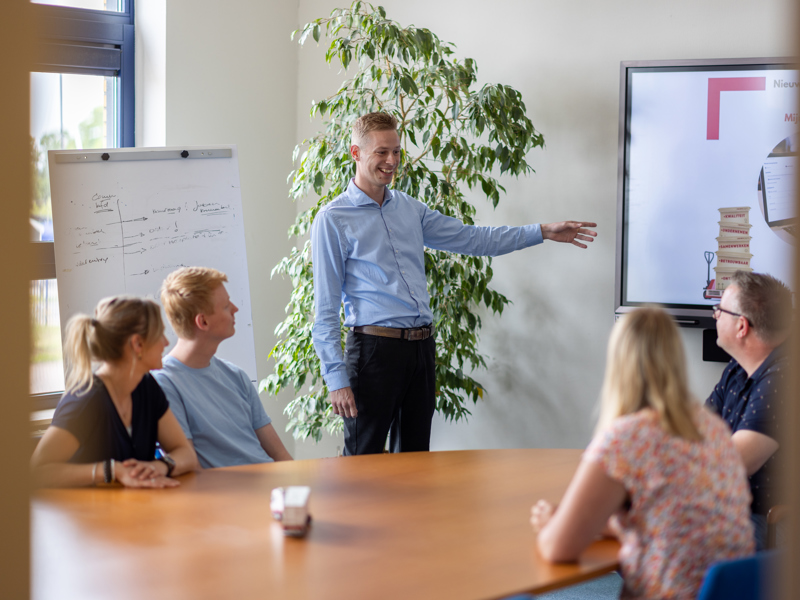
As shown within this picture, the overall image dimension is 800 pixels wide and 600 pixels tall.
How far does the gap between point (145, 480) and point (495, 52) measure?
2.98m

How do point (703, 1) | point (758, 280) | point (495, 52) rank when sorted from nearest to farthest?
point (758, 280) → point (703, 1) → point (495, 52)

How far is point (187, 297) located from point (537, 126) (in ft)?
7.60

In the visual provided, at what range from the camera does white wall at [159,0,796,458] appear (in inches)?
151

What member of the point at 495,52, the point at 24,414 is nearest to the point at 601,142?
the point at 495,52

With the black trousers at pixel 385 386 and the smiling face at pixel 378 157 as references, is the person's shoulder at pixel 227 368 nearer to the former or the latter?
the black trousers at pixel 385 386

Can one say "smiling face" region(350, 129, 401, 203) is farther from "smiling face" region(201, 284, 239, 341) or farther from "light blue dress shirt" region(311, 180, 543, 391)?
"smiling face" region(201, 284, 239, 341)

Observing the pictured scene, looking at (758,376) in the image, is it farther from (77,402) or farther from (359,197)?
(77,402)

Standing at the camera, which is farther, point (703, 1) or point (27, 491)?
point (703, 1)

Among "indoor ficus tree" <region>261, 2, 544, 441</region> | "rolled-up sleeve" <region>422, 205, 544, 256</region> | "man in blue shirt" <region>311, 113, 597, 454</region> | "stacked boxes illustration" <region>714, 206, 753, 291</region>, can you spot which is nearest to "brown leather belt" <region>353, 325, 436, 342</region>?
"man in blue shirt" <region>311, 113, 597, 454</region>

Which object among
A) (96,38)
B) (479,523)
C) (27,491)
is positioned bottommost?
(479,523)

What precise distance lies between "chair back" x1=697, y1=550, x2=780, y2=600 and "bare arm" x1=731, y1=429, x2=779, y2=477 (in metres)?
0.72

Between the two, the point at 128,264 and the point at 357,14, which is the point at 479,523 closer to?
the point at 128,264

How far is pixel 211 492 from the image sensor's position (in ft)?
6.61

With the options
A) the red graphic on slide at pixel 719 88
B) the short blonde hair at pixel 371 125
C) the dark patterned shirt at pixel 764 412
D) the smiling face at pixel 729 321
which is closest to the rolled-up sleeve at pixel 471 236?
the short blonde hair at pixel 371 125
